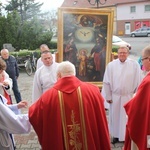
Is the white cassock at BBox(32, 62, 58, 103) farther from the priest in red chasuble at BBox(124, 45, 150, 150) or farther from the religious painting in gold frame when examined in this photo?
the priest in red chasuble at BBox(124, 45, 150, 150)

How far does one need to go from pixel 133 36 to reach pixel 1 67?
128 ft

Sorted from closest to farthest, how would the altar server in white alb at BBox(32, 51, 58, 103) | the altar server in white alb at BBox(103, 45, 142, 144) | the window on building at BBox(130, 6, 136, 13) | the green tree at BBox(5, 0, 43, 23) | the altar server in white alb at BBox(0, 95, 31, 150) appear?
1. the altar server in white alb at BBox(0, 95, 31, 150)
2. the altar server in white alb at BBox(32, 51, 58, 103)
3. the altar server in white alb at BBox(103, 45, 142, 144)
4. the green tree at BBox(5, 0, 43, 23)
5. the window on building at BBox(130, 6, 136, 13)

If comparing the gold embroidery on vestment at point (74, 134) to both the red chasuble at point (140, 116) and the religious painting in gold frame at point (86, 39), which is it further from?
the religious painting in gold frame at point (86, 39)

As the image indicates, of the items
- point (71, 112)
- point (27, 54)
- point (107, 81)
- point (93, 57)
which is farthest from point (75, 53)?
point (27, 54)

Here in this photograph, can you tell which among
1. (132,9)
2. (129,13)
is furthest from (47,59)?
(132,9)

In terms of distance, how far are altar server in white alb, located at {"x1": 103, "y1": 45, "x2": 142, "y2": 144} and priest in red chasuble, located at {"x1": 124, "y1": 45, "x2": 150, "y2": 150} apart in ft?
5.39

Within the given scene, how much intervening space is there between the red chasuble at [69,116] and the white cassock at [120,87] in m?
1.85

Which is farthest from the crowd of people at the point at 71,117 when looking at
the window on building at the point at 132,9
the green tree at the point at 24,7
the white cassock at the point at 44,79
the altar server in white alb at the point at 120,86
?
the window on building at the point at 132,9

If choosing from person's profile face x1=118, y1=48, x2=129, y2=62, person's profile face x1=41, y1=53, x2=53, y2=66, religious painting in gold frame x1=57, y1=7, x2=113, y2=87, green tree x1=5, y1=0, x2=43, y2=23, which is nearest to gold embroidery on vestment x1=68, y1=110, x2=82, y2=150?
person's profile face x1=41, y1=53, x2=53, y2=66

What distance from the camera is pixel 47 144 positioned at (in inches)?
116

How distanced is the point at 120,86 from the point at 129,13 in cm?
4528

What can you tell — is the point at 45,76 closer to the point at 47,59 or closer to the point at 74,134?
the point at 47,59

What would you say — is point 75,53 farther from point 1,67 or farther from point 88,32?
point 1,67

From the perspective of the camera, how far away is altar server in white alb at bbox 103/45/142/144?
473cm
